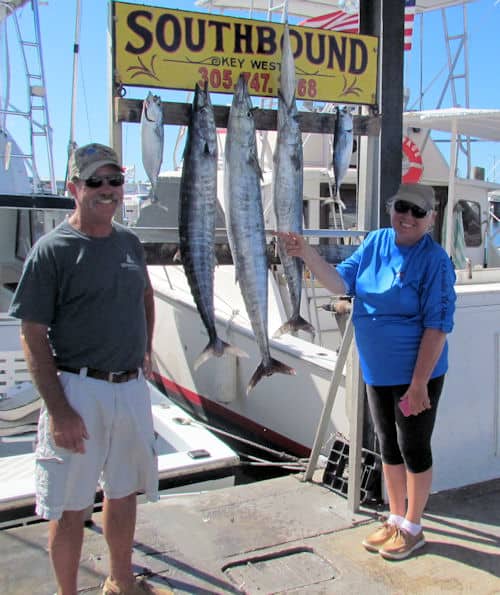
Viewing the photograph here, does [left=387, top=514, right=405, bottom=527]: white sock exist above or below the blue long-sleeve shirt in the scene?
below

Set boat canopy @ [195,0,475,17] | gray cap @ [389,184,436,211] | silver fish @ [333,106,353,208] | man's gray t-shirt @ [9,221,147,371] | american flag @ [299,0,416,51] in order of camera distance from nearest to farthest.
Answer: man's gray t-shirt @ [9,221,147,371] → gray cap @ [389,184,436,211] → silver fish @ [333,106,353,208] → american flag @ [299,0,416,51] → boat canopy @ [195,0,475,17]

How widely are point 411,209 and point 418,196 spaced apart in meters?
0.06

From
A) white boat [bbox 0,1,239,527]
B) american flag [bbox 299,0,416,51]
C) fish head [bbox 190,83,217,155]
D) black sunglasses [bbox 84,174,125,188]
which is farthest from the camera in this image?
american flag [bbox 299,0,416,51]

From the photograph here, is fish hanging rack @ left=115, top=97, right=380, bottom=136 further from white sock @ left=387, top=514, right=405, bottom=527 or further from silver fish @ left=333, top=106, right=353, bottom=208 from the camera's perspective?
white sock @ left=387, top=514, right=405, bottom=527

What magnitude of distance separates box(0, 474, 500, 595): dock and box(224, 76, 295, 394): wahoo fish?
117 centimetres

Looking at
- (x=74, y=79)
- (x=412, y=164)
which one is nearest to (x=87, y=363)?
(x=74, y=79)

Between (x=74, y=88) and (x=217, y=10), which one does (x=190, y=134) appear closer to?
(x=74, y=88)

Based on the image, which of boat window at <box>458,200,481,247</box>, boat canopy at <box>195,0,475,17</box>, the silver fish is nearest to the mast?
the silver fish

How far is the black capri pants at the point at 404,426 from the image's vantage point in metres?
2.66

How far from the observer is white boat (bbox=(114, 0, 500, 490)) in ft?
11.2

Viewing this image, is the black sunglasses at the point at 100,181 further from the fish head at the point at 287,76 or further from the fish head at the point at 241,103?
the fish head at the point at 287,76

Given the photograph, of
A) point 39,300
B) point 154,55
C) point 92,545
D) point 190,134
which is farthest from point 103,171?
A: point 92,545

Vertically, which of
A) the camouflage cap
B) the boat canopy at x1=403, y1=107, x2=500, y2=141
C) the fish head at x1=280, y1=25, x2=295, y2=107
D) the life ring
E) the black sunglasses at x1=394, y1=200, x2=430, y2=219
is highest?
the boat canopy at x1=403, y1=107, x2=500, y2=141

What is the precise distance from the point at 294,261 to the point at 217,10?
9.09 metres
